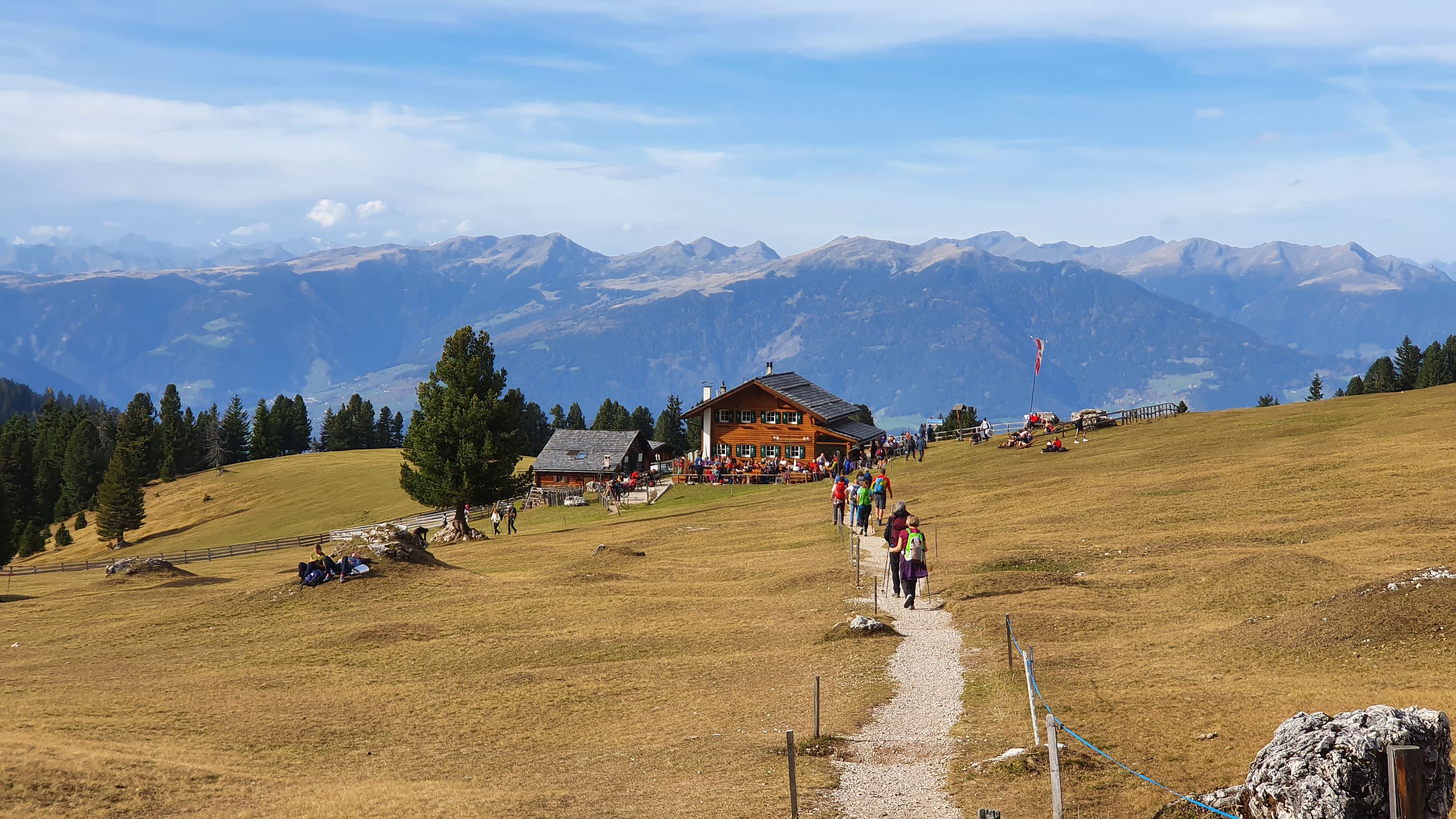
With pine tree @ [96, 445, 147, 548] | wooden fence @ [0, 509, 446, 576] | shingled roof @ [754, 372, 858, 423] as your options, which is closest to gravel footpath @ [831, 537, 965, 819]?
wooden fence @ [0, 509, 446, 576]

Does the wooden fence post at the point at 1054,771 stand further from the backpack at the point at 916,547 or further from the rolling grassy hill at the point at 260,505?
the rolling grassy hill at the point at 260,505

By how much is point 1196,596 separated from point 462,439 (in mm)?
49521

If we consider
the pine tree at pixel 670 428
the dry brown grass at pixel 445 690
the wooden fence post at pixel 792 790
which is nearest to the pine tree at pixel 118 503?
the dry brown grass at pixel 445 690

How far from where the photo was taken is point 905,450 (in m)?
81.4

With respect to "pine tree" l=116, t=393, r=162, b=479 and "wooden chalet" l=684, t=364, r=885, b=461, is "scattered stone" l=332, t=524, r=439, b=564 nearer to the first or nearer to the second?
"wooden chalet" l=684, t=364, r=885, b=461

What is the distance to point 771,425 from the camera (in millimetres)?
94375

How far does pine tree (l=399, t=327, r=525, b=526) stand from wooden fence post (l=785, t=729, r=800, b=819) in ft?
179

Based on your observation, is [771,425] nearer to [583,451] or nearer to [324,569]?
[583,451]

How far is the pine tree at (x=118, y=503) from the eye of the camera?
109 meters

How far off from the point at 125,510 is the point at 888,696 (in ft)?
358

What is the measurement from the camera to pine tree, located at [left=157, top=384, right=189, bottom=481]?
149 metres

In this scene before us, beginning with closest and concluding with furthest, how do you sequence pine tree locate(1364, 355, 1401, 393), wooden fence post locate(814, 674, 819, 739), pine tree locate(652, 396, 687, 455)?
wooden fence post locate(814, 674, 819, 739) < pine tree locate(1364, 355, 1401, 393) < pine tree locate(652, 396, 687, 455)

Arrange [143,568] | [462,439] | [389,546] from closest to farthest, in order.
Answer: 1. [389,546]
2. [143,568]
3. [462,439]

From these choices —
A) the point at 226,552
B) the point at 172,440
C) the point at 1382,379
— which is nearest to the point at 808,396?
the point at 226,552
